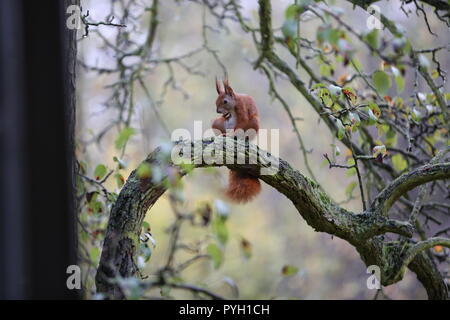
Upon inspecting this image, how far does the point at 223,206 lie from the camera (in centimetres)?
76

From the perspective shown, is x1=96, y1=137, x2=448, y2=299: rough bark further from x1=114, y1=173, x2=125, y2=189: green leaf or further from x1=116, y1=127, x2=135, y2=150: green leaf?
x1=114, y1=173, x2=125, y2=189: green leaf

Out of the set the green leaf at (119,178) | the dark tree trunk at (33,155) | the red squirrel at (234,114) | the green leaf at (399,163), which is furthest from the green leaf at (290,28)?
the green leaf at (399,163)

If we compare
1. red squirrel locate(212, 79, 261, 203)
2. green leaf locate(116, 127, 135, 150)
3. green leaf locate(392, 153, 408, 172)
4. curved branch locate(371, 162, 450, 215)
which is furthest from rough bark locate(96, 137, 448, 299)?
red squirrel locate(212, 79, 261, 203)

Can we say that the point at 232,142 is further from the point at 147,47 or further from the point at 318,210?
the point at 147,47

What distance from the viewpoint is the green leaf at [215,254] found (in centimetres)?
81

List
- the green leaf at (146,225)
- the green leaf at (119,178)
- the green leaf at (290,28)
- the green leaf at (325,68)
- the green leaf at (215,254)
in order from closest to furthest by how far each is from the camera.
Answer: the green leaf at (215,254)
the green leaf at (290,28)
the green leaf at (146,225)
the green leaf at (119,178)
the green leaf at (325,68)

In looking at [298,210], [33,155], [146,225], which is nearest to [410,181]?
[298,210]

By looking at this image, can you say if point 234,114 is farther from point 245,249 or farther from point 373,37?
point 245,249

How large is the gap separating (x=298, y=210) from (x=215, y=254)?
0.67m

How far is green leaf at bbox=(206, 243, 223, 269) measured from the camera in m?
0.81

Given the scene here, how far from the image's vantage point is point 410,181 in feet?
4.89

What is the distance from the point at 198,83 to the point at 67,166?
18.8 feet

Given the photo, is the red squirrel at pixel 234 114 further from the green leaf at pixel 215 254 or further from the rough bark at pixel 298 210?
the green leaf at pixel 215 254

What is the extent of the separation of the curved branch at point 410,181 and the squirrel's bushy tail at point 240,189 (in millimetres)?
351
